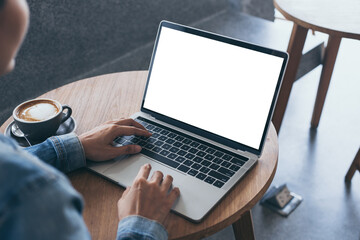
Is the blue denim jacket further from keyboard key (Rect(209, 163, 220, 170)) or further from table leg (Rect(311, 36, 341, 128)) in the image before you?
table leg (Rect(311, 36, 341, 128))

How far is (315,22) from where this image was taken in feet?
3.97

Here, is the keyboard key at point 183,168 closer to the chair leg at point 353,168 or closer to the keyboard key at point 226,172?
the keyboard key at point 226,172

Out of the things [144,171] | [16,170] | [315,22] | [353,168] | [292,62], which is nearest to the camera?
[16,170]

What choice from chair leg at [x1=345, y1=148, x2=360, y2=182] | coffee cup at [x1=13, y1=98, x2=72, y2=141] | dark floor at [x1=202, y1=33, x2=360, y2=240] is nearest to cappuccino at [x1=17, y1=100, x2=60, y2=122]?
coffee cup at [x1=13, y1=98, x2=72, y2=141]

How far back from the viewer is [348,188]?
152 cm

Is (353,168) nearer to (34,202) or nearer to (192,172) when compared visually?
(192,172)

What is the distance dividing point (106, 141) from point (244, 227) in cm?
45

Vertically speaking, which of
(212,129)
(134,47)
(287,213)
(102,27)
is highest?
(212,129)

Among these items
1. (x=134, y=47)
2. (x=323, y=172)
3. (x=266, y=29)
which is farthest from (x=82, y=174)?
(x=266, y=29)

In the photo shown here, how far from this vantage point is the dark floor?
1351 mm

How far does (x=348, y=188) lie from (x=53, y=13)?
151cm

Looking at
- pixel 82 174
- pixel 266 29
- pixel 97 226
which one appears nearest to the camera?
pixel 97 226

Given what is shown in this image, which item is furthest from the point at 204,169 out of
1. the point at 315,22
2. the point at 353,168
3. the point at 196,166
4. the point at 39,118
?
the point at 353,168

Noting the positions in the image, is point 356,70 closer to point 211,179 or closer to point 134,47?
point 134,47
